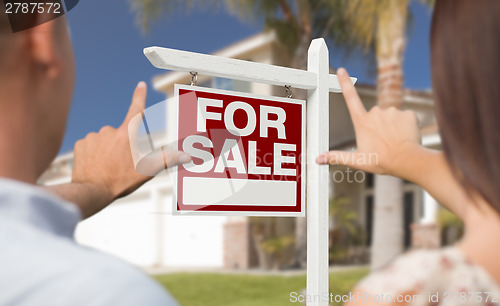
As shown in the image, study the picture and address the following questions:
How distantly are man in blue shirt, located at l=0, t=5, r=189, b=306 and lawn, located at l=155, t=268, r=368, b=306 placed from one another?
9055 millimetres

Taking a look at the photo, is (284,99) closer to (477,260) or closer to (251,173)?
(251,173)

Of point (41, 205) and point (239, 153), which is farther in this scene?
point (239, 153)

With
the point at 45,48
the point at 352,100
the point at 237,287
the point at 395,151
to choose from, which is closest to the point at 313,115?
the point at 352,100

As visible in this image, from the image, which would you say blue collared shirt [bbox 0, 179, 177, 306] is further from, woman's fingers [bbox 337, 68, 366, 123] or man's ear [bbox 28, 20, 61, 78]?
woman's fingers [bbox 337, 68, 366, 123]

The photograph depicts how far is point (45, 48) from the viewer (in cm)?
58

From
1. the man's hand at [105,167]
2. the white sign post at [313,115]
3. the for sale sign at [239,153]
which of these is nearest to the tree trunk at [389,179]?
the white sign post at [313,115]

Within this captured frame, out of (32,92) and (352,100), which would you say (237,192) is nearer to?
(352,100)

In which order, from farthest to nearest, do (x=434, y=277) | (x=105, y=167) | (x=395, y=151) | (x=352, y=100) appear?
(x=105, y=167) → (x=352, y=100) → (x=395, y=151) → (x=434, y=277)

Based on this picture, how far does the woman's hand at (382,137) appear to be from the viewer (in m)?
1.09

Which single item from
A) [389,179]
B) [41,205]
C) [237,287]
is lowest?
[237,287]

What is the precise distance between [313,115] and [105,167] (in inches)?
54.4

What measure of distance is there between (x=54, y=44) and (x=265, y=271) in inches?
551

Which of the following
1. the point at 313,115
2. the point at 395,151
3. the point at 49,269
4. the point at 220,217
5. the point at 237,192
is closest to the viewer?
the point at 49,269

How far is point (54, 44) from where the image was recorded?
59 centimetres
